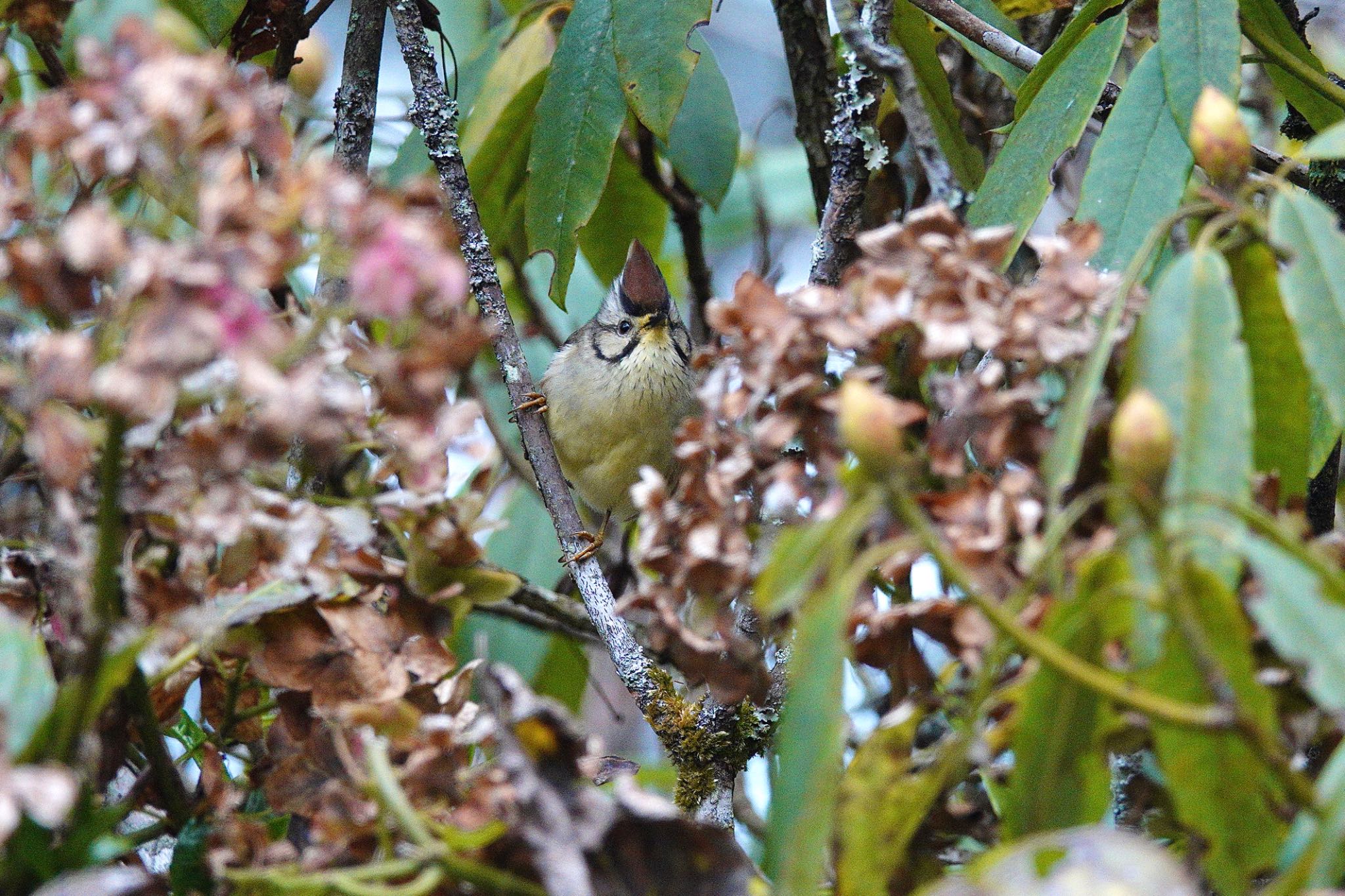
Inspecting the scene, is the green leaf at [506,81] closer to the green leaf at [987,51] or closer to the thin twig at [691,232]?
the thin twig at [691,232]

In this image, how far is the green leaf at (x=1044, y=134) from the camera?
5.09ft

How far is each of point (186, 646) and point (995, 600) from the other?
25.2 inches

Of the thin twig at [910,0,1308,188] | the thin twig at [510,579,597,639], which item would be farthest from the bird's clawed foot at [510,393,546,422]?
the thin twig at [910,0,1308,188]

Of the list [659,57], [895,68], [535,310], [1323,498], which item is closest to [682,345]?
[535,310]


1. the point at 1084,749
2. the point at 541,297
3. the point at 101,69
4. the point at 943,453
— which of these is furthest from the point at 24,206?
the point at 541,297

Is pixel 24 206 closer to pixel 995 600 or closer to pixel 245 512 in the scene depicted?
pixel 245 512

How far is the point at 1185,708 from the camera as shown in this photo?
758mm

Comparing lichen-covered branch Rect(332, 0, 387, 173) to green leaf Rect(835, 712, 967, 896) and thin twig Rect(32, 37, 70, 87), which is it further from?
green leaf Rect(835, 712, 967, 896)

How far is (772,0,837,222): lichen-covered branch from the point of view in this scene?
2.38m

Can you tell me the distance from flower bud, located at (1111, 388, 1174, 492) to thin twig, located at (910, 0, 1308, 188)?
1.38 m

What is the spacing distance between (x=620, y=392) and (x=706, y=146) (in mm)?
1036

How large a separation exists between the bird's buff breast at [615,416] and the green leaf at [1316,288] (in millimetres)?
2518

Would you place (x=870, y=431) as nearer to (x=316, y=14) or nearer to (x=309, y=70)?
(x=316, y=14)

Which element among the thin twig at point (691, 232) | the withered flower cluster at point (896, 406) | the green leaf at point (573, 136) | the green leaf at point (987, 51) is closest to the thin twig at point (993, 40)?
the green leaf at point (987, 51)
